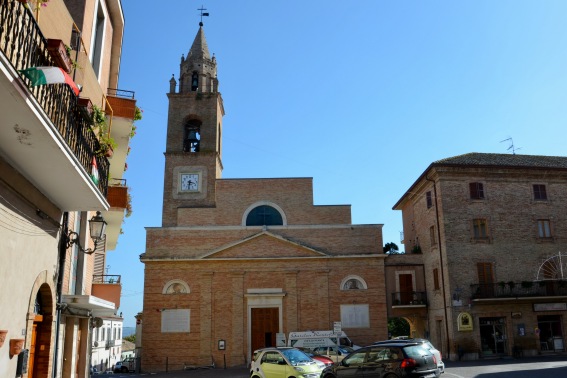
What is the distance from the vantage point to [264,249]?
32625 millimetres

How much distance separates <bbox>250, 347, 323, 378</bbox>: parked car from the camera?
595 inches

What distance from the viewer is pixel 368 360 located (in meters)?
13.8

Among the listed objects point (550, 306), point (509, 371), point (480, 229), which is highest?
point (480, 229)

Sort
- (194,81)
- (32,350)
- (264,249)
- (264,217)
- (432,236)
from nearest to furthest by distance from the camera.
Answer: (32,350) < (432,236) < (264,249) < (264,217) < (194,81)

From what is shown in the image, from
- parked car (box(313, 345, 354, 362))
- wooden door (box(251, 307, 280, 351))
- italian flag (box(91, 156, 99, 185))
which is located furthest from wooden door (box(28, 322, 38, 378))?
wooden door (box(251, 307, 280, 351))

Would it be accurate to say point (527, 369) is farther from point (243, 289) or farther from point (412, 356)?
point (243, 289)

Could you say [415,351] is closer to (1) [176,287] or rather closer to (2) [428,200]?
(2) [428,200]

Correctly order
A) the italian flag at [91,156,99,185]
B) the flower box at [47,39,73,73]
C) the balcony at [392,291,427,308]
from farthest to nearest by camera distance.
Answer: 1. the balcony at [392,291,427,308]
2. the italian flag at [91,156,99,185]
3. the flower box at [47,39,73,73]

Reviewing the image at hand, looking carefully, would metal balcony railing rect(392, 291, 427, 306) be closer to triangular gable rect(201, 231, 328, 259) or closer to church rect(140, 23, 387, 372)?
church rect(140, 23, 387, 372)

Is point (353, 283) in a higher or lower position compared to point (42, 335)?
higher

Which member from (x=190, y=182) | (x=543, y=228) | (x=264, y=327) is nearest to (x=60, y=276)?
(x=264, y=327)

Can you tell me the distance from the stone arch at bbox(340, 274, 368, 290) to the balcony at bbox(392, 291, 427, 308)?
2096 mm

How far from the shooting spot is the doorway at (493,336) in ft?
94.0

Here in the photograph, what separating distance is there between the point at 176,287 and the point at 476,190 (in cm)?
1913
